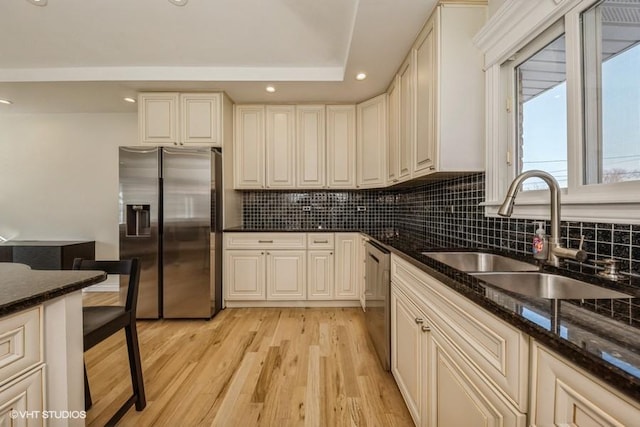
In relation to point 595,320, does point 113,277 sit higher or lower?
lower

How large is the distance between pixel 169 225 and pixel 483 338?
280cm

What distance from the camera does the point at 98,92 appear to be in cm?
300

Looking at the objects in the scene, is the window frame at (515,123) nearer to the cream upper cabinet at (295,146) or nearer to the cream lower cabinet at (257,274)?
the cream upper cabinet at (295,146)

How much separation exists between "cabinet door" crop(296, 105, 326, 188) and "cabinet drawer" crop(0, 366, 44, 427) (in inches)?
107

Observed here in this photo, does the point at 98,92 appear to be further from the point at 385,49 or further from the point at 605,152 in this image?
the point at 605,152

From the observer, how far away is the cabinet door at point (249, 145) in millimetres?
3336

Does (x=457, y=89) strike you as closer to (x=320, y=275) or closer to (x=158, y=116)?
(x=320, y=275)

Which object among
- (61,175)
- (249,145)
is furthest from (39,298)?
(61,175)

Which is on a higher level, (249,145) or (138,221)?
(249,145)

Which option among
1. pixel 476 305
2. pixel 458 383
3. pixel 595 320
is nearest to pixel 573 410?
pixel 595 320

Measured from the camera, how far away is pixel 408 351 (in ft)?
4.79

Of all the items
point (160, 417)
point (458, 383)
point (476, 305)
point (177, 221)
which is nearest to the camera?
point (476, 305)

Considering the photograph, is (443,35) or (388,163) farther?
(388,163)

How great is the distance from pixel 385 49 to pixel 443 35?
1.77 feet
